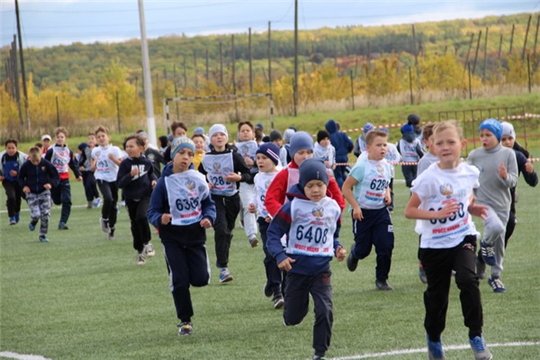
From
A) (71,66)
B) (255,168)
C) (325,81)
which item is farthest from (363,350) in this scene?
(71,66)

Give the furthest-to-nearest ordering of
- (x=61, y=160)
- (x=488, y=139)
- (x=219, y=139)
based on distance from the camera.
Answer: (x=61, y=160), (x=219, y=139), (x=488, y=139)

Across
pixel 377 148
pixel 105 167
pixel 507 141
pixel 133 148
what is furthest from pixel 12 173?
pixel 507 141

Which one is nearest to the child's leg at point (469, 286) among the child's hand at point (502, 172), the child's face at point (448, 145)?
the child's face at point (448, 145)

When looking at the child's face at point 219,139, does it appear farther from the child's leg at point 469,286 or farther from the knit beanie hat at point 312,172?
the child's leg at point 469,286

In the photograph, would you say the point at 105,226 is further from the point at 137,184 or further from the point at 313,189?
the point at 313,189

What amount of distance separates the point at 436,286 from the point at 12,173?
17.8 m

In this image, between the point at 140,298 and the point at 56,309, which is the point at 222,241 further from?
the point at 56,309

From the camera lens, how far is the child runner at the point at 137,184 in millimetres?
15422

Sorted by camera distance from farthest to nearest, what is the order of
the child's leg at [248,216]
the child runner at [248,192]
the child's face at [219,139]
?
the child's leg at [248,216], the child runner at [248,192], the child's face at [219,139]

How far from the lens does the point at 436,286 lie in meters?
7.82

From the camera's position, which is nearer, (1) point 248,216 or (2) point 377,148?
(2) point 377,148

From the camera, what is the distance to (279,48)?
531ft

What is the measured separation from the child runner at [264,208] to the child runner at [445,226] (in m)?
3.38

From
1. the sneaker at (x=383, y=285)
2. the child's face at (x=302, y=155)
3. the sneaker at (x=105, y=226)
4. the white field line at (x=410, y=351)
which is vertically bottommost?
the sneaker at (x=105, y=226)
